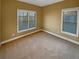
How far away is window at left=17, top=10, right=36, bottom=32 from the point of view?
5.83m

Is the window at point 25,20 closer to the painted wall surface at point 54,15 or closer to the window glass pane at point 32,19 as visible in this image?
the window glass pane at point 32,19

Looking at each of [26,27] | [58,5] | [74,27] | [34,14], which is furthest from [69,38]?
[34,14]

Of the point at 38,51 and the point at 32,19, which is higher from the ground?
the point at 32,19

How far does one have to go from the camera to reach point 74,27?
16.1ft

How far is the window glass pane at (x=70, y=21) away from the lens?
489 centimetres

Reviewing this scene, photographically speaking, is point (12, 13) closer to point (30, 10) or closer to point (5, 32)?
point (5, 32)

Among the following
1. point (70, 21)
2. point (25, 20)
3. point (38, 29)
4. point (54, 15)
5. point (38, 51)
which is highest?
point (54, 15)

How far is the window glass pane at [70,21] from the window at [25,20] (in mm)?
2424

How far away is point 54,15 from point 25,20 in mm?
1909

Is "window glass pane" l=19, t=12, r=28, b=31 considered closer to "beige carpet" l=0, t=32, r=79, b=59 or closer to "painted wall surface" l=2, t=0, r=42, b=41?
"painted wall surface" l=2, t=0, r=42, b=41

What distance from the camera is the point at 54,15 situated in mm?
6406

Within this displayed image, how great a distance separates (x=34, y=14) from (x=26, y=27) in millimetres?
1340

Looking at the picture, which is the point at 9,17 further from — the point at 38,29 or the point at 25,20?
the point at 38,29

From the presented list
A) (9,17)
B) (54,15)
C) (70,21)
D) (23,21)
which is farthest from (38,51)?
(54,15)
